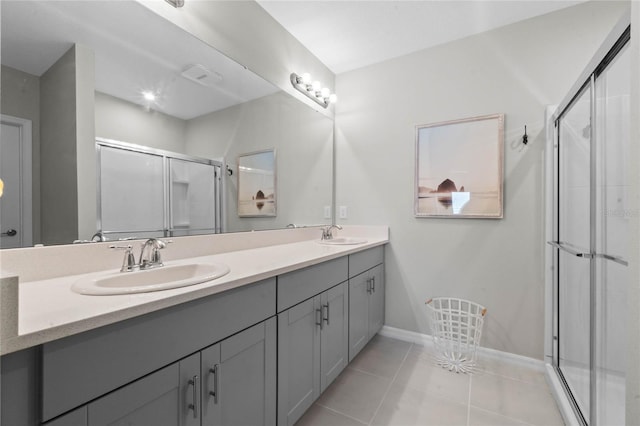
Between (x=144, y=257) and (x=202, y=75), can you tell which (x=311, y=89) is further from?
(x=144, y=257)

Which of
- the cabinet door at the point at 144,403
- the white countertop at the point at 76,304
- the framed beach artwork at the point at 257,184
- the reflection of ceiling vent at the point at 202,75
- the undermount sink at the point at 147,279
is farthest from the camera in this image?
the framed beach artwork at the point at 257,184

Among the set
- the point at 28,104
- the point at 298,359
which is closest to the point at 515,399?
the point at 298,359

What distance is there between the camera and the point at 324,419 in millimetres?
1441

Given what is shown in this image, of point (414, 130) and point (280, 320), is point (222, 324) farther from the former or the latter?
point (414, 130)

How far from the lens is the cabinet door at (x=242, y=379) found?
90 centimetres

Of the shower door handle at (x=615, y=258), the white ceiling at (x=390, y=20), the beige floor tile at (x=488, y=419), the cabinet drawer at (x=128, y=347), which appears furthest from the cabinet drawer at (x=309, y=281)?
the white ceiling at (x=390, y=20)

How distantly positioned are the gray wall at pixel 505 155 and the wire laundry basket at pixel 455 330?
0.30ft

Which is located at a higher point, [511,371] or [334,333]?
[334,333]

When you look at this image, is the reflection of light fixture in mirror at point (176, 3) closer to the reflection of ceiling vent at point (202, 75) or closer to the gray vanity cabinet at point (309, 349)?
the reflection of ceiling vent at point (202, 75)

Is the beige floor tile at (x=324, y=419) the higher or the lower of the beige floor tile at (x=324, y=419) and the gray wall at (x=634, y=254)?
the lower

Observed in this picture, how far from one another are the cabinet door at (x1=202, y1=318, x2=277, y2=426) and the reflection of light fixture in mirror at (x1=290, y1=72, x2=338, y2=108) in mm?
1849

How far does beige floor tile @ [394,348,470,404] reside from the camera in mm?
1640

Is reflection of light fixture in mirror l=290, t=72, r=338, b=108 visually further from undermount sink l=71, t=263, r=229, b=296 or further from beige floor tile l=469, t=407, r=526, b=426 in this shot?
beige floor tile l=469, t=407, r=526, b=426

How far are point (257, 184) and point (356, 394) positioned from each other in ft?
4.69
